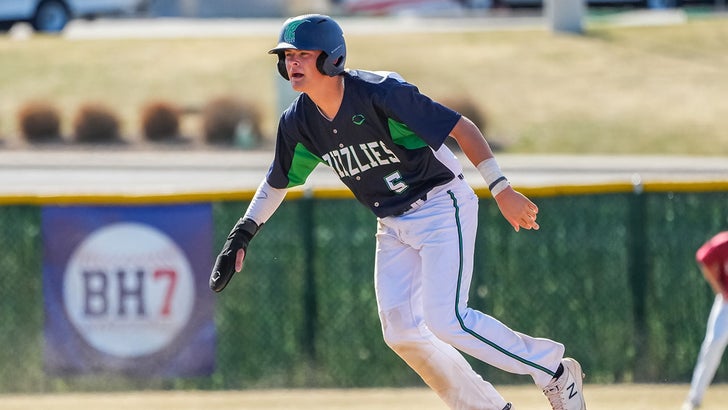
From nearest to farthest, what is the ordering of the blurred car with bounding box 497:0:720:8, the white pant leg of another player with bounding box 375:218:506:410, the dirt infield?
the white pant leg of another player with bounding box 375:218:506:410, the dirt infield, the blurred car with bounding box 497:0:720:8

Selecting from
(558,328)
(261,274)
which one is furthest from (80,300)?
(558,328)

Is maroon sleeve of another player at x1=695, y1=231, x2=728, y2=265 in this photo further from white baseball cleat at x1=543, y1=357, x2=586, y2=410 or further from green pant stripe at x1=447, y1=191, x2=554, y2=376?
green pant stripe at x1=447, y1=191, x2=554, y2=376

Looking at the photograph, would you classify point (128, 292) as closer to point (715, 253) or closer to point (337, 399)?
point (337, 399)

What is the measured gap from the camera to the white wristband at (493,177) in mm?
5773

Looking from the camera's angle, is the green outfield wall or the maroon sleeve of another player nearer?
the maroon sleeve of another player

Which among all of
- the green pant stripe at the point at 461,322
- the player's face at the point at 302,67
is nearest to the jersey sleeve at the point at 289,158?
the player's face at the point at 302,67

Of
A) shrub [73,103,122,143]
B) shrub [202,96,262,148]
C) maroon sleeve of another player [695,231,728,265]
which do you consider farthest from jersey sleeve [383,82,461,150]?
shrub [73,103,122,143]

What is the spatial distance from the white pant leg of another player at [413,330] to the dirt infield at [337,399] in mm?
2567

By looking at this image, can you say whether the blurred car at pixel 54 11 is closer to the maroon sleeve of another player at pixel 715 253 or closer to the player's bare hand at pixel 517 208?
the maroon sleeve of another player at pixel 715 253

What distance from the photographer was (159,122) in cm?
2466

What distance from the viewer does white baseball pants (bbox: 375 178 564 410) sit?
598cm

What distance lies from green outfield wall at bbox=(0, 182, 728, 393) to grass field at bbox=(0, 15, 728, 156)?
42.6 feet

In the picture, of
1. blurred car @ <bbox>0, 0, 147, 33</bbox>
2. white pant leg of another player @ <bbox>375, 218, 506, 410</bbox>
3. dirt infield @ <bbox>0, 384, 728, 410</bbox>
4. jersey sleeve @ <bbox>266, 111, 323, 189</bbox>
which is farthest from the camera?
blurred car @ <bbox>0, 0, 147, 33</bbox>

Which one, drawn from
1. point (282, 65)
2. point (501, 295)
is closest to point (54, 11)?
point (501, 295)
